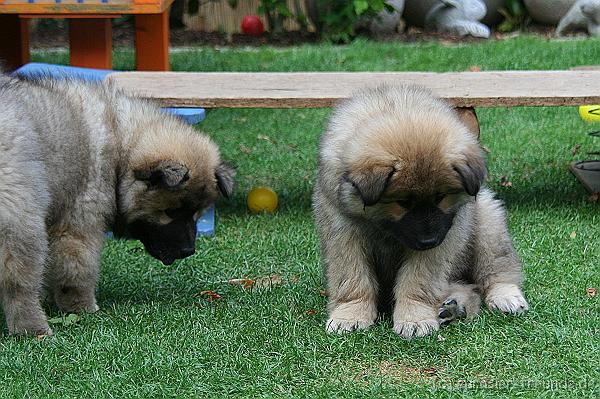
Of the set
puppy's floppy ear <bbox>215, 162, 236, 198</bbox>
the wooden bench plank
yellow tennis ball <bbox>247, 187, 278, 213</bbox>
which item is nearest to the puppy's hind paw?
puppy's floppy ear <bbox>215, 162, 236, 198</bbox>

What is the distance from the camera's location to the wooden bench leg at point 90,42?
7.95 metres

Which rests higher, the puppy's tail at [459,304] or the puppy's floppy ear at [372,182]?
the puppy's floppy ear at [372,182]

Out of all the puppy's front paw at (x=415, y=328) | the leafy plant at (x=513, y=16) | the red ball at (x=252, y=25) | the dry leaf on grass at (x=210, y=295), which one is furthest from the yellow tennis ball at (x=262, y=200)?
the leafy plant at (x=513, y=16)

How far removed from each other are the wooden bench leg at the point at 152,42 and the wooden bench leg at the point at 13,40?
3.66 ft

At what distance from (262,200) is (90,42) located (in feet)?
7.50

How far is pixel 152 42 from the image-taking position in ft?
28.7

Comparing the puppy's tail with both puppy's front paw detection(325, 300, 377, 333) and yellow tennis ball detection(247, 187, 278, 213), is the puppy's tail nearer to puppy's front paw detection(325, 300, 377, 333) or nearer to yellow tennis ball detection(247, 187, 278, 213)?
puppy's front paw detection(325, 300, 377, 333)

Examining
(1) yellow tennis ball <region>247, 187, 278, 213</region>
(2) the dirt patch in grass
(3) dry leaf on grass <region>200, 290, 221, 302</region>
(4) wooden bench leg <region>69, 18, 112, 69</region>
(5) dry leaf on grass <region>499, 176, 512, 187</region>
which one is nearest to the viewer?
(3) dry leaf on grass <region>200, 290, 221, 302</region>

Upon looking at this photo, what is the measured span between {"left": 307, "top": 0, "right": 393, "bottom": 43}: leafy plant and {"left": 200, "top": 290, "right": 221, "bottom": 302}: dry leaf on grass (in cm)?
652

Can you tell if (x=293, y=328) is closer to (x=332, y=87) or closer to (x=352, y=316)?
(x=352, y=316)

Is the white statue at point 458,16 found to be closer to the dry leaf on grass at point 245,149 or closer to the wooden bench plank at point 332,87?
Answer: the dry leaf on grass at point 245,149

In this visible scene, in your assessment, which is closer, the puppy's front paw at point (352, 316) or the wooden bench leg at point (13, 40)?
the puppy's front paw at point (352, 316)

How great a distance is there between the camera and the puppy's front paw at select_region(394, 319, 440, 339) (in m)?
4.29

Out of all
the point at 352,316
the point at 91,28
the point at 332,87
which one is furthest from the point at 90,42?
the point at 352,316
